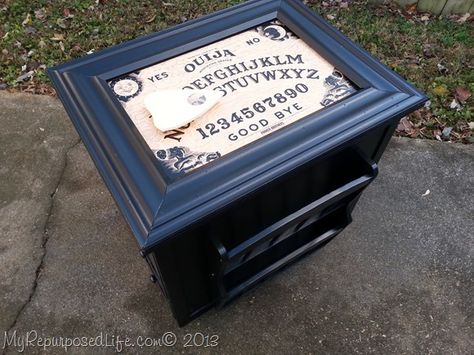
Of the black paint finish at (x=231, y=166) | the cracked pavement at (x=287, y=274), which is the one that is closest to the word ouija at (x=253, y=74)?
the black paint finish at (x=231, y=166)

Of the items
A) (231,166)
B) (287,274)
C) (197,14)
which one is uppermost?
(231,166)

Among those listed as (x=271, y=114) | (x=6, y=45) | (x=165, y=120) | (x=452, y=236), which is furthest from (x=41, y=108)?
(x=452, y=236)

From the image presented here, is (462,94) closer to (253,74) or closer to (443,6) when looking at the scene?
(443,6)

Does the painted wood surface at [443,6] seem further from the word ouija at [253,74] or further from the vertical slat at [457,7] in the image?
the word ouija at [253,74]

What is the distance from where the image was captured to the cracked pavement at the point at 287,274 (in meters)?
1.98

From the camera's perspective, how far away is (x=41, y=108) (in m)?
2.86

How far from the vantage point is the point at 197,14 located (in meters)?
3.60

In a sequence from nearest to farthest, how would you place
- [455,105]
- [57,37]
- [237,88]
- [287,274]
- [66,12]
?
[237,88] → [287,274] → [455,105] → [57,37] → [66,12]

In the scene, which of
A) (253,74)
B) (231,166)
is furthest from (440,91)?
(231,166)

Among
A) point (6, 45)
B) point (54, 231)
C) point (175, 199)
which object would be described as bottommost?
point (54, 231)

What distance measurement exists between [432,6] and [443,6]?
3.7 inches

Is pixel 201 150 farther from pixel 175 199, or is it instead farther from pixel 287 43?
pixel 287 43

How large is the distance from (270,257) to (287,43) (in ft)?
3.29

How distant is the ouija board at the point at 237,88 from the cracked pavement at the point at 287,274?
1098mm
